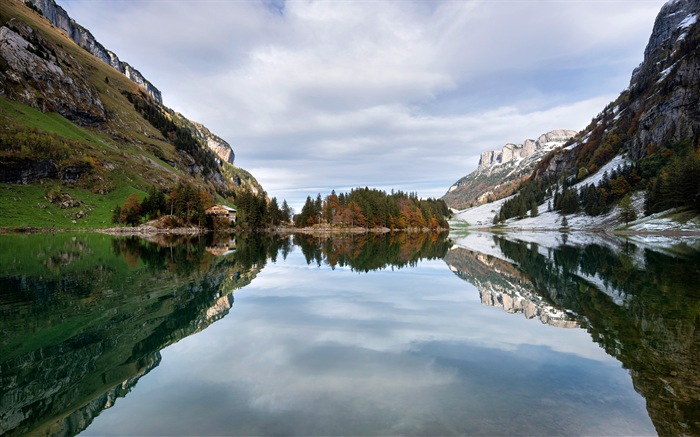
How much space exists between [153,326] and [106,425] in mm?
8206

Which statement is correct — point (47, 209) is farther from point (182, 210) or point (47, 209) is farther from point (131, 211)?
point (182, 210)

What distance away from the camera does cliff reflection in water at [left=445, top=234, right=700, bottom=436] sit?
30.8 feet

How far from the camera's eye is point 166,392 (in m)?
9.86

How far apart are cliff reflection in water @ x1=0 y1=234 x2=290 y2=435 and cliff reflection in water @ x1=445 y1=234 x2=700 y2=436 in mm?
13804

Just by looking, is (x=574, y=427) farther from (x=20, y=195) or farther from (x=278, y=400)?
(x=20, y=195)

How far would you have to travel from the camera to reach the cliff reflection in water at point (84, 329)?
9211 millimetres

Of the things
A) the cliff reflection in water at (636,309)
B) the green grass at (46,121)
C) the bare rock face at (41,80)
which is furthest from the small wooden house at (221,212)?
the cliff reflection in water at (636,309)

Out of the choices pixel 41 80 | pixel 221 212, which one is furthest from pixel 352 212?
pixel 41 80

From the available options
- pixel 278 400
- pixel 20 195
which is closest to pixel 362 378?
pixel 278 400

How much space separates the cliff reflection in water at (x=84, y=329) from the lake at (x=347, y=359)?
2.8 inches

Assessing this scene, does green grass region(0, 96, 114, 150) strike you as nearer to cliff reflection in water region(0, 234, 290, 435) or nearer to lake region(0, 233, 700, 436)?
cliff reflection in water region(0, 234, 290, 435)

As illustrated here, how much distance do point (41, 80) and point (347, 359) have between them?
661 feet

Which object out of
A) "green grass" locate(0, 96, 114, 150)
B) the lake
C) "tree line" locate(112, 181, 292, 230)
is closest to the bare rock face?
"green grass" locate(0, 96, 114, 150)

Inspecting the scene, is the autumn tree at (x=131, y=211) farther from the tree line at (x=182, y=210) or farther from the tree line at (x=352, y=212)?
the tree line at (x=352, y=212)
